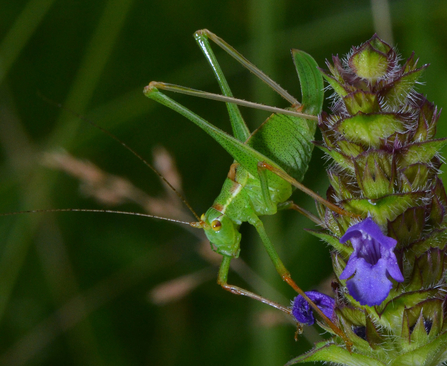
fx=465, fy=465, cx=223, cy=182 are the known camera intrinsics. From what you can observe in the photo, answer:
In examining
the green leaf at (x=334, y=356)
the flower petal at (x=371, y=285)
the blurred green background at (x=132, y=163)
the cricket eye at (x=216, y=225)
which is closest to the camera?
the flower petal at (x=371, y=285)

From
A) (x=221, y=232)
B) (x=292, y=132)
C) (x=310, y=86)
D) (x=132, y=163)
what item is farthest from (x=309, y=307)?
(x=132, y=163)

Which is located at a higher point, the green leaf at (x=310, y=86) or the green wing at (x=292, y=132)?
the green leaf at (x=310, y=86)

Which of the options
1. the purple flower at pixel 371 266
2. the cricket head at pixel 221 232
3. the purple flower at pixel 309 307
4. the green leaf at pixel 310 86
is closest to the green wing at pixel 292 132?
the green leaf at pixel 310 86

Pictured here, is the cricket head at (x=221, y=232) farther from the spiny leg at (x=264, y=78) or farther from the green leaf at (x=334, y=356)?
the green leaf at (x=334, y=356)

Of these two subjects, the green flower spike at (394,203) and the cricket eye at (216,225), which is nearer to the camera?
the green flower spike at (394,203)

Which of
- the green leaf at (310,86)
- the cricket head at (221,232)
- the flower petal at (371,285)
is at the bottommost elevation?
the flower petal at (371,285)

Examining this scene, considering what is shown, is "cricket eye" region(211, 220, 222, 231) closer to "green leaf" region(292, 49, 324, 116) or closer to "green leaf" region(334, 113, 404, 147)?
"green leaf" region(292, 49, 324, 116)

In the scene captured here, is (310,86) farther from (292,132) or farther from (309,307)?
(309,307)
